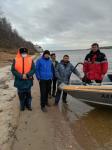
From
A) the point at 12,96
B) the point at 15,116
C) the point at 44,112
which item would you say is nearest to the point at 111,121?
the point at 44,112

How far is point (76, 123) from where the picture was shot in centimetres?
618

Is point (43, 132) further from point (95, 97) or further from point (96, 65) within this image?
point (96, 65)

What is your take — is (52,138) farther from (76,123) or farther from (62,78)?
(62,78)

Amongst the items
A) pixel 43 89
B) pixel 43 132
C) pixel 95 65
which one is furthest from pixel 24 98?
pixel 95 65

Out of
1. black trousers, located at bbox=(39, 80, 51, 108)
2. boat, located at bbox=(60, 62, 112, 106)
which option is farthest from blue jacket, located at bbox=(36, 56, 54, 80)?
boat, located at bbox=(60, 62, 112, 106)

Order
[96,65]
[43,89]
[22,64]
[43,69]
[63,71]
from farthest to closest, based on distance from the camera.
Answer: [63,71] < [96,65] < [43,89] < [43,69] < [22,64]

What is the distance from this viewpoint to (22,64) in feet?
20.1

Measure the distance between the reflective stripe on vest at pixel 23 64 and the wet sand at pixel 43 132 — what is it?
1.01 meters

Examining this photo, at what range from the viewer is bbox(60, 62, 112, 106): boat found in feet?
20.6

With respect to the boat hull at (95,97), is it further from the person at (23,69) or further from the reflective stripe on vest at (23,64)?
the reflective stripe on vest at (23,64)

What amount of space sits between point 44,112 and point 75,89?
96 cm

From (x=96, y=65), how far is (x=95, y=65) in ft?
0.08

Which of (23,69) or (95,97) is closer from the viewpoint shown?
(23,69)

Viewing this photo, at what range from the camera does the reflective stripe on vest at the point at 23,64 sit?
6.10 metres
